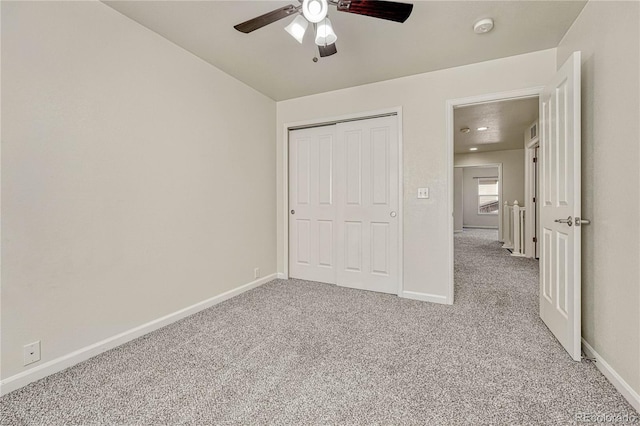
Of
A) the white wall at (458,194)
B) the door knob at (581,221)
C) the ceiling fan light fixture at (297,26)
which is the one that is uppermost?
the ceiling fan light fixture at (297,26)

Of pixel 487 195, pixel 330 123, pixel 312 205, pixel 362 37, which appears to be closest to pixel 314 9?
pixel 362 37

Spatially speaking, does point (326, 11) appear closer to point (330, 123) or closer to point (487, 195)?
point (330, 123)

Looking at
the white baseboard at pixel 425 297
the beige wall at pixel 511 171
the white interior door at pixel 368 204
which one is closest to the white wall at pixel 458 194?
the beige wall at pixel 511 171

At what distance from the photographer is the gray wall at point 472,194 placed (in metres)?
10.6

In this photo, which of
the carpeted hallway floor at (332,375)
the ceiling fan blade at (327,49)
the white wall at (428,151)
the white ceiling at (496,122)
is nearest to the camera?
the carpeted hallway floor at (332,375)

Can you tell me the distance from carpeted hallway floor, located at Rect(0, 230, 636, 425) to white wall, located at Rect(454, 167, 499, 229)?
889cm

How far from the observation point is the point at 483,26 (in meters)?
2.14

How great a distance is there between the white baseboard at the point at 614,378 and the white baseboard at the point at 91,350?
2.98 m

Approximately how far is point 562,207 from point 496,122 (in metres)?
3.69

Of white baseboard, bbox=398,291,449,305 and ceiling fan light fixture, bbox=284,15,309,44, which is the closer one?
ceiling fan light fixture, bbox=284,15,309,44

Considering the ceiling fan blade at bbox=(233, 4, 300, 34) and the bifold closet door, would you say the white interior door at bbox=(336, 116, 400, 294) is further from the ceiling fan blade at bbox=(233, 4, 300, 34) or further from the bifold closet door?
the ceiling fan blade at bbox=(233, 4, 300, 34)

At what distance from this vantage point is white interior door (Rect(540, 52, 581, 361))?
1776mm

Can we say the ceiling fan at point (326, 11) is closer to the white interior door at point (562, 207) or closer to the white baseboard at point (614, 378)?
the white interior door at point (562, 207)

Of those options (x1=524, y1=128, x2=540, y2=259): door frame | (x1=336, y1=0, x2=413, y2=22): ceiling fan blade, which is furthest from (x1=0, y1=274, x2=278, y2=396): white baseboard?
(x1=524, y1=128, x2=540, y2=259): door frame
